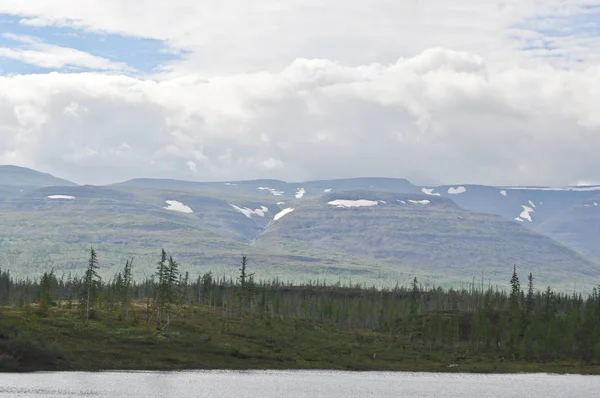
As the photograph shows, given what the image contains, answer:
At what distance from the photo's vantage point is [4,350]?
451 feet

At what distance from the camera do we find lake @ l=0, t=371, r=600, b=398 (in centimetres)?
11544

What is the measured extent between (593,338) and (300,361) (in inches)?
2747

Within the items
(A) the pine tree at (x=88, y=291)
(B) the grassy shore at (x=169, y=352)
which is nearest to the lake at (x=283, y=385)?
(B) the grassy shore at (x=169, y=352)

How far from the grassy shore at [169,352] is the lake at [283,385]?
7.70 metres

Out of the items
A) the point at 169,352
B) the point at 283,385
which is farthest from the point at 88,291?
the point at 283,385

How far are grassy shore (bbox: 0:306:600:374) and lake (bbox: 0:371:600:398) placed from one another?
7696 millimetres

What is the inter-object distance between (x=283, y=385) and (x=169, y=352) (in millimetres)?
38056

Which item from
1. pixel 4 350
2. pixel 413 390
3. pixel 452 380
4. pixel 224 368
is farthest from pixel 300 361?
pixel 4 350

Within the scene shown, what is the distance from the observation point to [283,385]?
13300 cm

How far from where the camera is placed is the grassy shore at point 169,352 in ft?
463

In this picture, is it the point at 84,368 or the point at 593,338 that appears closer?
the point at 84,368

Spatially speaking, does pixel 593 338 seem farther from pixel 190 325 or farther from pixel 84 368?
pixel 84 368

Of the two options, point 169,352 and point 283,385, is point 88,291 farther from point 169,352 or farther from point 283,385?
point 283,385

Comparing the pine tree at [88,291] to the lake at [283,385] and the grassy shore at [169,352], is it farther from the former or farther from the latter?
the lake at [283,385]
